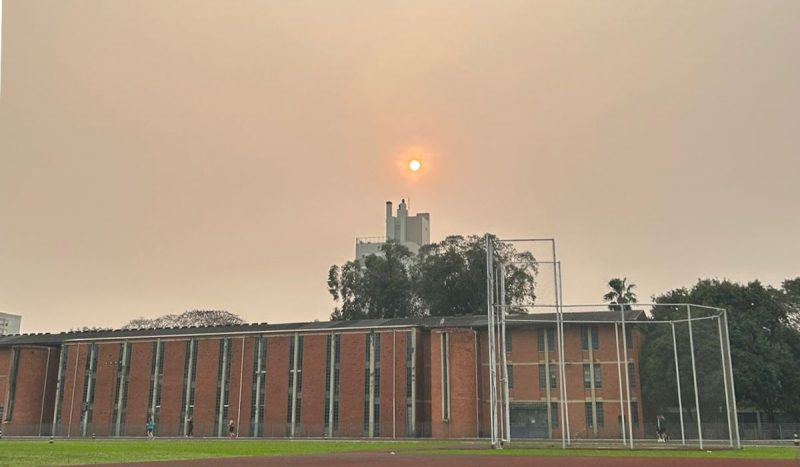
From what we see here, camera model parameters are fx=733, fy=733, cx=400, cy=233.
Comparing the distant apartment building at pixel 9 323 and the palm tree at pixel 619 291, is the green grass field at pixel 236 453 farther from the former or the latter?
the distant apartment building at pixel 9 323

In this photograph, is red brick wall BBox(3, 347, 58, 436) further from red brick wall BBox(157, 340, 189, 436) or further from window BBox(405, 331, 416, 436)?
window BBox(405, 331, 416, 436)

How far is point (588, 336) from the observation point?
43.6 meters

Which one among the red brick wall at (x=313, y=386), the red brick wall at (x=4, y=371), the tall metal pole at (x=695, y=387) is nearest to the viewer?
the tall metal pole at (x=695, y=387)

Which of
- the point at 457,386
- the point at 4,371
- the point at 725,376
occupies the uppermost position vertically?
the point at 4,371

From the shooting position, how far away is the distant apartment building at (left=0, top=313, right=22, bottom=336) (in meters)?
124

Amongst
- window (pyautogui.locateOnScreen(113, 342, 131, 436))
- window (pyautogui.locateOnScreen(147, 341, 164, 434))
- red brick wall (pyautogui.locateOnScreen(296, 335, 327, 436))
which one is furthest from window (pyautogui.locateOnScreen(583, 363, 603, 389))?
window (pyautogui.locateOnScreen(113, 342, 131, 436))

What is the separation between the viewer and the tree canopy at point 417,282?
80438 millimetres

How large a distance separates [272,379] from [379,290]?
20791mm

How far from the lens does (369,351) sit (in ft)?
216

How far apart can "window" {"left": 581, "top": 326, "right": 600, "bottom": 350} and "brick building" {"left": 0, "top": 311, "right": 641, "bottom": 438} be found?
17.1ft

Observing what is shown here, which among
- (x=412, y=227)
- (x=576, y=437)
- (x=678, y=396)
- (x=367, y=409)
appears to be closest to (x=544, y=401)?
(x=576, y=437)

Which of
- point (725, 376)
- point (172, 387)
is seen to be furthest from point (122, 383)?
point (725, 376)

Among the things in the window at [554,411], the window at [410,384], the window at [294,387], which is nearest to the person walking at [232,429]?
the window at [294,387]

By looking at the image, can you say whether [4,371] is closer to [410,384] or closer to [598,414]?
[410,384]
